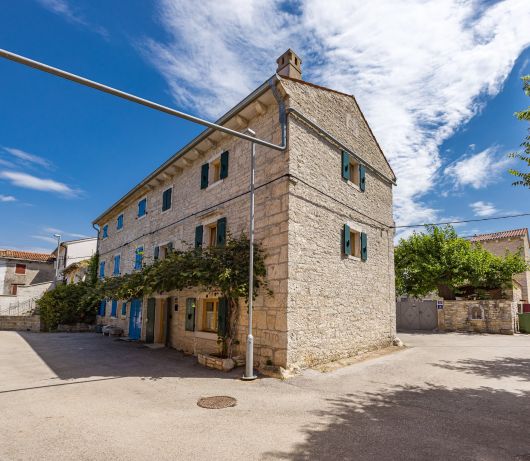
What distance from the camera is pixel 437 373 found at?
8445mm

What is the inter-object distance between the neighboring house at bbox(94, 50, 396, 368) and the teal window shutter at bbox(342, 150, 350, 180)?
35 millimetres

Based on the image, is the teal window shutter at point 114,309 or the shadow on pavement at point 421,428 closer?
the shadow on pavement at point 421,428

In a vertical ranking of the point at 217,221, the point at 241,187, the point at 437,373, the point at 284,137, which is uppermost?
the point at 284,137

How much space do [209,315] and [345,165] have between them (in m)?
6.58

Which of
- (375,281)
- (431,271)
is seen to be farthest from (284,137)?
(431,271)

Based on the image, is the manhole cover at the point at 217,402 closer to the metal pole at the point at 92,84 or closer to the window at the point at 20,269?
the metal pole at the point at 92,84

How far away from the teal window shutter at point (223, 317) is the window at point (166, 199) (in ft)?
20.6

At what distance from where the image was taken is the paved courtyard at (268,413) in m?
4.16

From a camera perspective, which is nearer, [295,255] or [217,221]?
[295,255]

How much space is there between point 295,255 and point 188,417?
14.6 feet

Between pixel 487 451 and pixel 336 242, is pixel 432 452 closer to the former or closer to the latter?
pixel 487 451

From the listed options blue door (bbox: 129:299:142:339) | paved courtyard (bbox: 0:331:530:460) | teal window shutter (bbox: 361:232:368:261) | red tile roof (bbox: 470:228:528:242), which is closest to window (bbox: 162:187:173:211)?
blue door (bbox: 129:299:142:339)

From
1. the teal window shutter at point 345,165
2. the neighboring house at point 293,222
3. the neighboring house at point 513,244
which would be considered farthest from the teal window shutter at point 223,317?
the neighboring house at point 513,244

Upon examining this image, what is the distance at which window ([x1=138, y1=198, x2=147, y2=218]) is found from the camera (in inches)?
647
